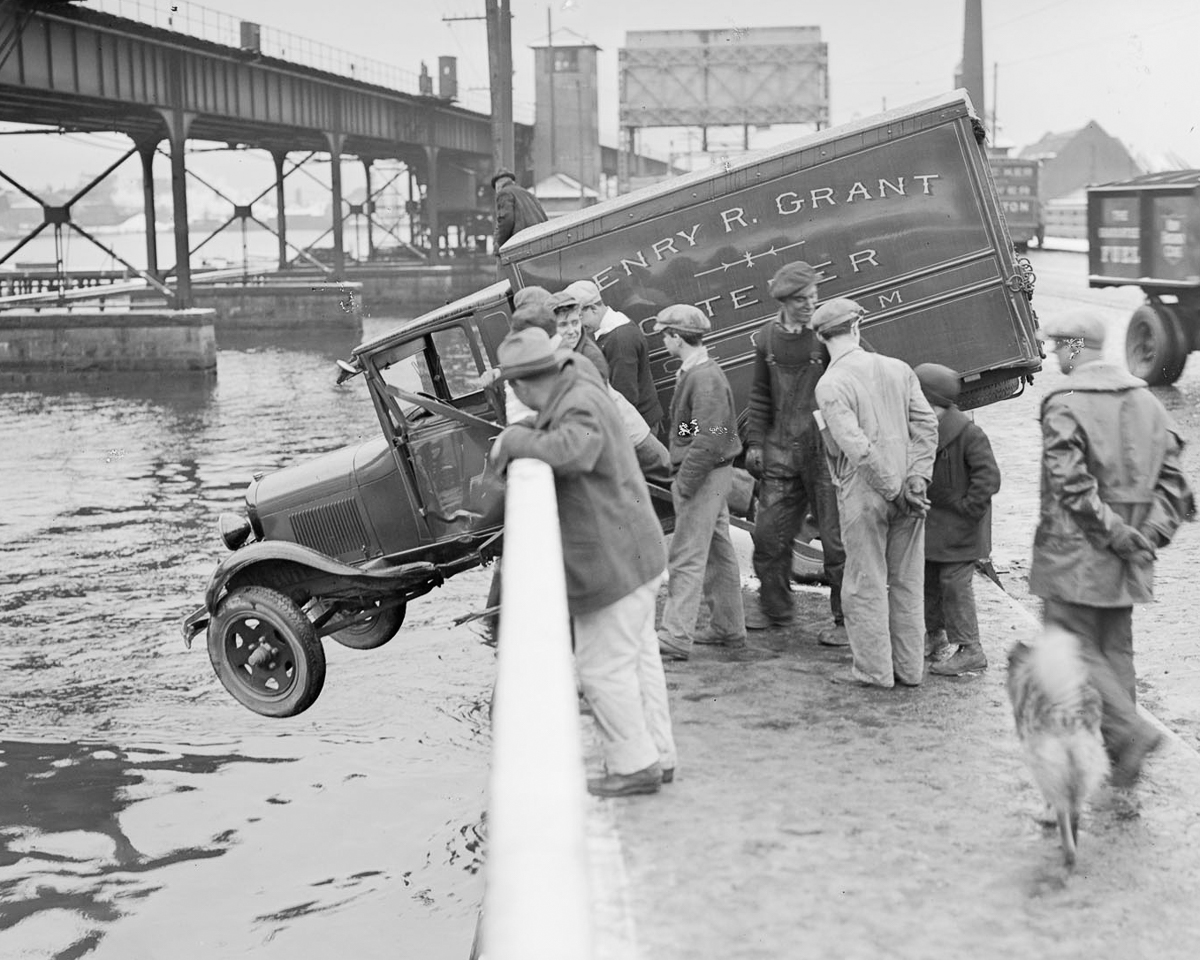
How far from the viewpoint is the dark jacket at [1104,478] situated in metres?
5.66

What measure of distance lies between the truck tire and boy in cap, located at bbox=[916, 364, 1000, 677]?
47.5ft

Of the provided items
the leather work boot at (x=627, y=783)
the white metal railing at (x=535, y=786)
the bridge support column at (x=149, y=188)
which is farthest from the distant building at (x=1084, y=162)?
the white metal railing at (x=535, y=786)

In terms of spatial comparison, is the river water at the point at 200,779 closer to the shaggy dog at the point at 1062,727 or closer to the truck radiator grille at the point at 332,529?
the truck radiator grille at the point at 332,529

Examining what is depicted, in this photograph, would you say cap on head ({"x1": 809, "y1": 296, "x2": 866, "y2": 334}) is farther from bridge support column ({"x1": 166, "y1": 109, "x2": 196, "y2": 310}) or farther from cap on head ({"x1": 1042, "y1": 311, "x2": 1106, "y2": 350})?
bridge support column ({"x1": 166, "y1": 109, "x2": 196, "y2": 310})

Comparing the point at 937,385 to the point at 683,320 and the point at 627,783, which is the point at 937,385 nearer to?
the point at 683,320

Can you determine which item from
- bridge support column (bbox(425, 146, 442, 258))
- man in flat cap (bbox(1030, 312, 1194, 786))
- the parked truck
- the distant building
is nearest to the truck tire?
man in flat cap (bbox(1030, 312, 1194, 786))

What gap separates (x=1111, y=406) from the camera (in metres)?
5.68

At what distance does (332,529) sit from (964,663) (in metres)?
4.26

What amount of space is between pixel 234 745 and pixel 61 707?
158 cm

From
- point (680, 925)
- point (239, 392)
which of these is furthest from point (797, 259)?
point (239, 392)

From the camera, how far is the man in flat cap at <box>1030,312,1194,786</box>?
562 centimetres

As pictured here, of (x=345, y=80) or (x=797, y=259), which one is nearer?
(x=797, y=259)

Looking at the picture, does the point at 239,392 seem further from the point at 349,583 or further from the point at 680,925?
the point at 680,925

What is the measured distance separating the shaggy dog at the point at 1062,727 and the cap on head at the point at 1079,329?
117 cm
